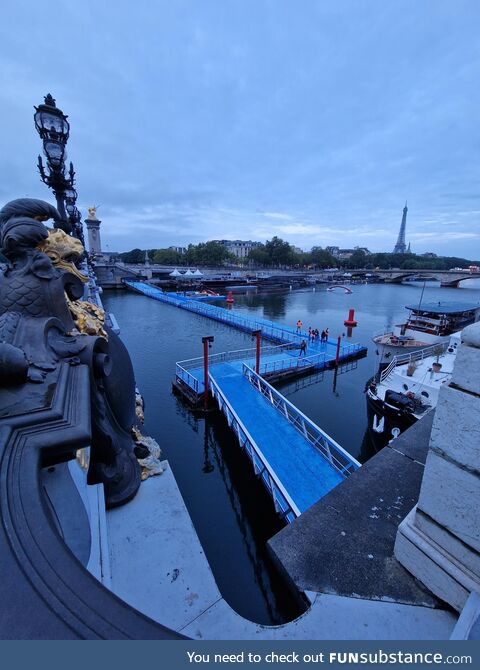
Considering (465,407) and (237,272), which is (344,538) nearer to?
(465,407)

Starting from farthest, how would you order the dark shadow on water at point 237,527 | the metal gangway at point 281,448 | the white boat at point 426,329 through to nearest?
the white boat at point 426,329 < the metal gangway at point 281,448 < the dark shadow on water at point 237,527

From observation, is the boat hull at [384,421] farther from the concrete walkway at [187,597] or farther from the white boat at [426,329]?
the concrete walkway at [187,597]

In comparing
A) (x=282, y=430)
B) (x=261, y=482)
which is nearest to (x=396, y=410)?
(x=282, y=430)

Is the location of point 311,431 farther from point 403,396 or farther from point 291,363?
point 291,363

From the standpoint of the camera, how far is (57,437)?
5.66 feet

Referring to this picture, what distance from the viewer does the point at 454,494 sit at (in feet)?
4.56

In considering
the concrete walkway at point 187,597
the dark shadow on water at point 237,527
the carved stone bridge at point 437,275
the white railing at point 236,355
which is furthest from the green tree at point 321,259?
the concrete walkway at point 187,597

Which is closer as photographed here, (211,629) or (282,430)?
(211,629)

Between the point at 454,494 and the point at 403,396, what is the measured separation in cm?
1091

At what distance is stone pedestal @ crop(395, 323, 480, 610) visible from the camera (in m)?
1.27

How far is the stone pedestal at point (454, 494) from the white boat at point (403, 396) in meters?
9.82

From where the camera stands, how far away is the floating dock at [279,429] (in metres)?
7.74

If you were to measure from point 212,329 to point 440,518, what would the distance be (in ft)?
96.2

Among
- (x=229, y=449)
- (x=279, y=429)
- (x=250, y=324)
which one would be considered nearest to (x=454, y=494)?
(x=279, y=429)
